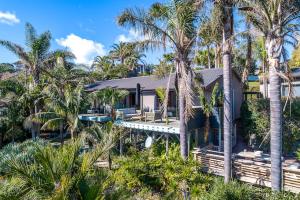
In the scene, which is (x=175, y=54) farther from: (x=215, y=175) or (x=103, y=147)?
(x=103, y=147)

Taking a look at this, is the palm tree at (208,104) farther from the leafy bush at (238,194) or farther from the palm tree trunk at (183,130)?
the leafy bush at (238,194)

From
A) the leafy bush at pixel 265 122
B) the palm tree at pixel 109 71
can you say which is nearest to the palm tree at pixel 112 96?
the leafy bush at pixel 265 122

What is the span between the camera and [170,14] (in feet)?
42.4

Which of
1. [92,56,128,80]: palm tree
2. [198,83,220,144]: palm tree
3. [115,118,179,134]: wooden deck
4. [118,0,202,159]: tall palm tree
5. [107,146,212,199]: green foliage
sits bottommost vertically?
[107,146,212,199]: green foliage

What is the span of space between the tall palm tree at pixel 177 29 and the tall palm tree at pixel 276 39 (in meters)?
3.26

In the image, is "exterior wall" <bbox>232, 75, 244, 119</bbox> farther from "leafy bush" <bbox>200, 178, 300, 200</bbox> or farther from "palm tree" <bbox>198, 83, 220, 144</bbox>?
"leafy bush" <bbox>200, 178, 300, 200</bbox>

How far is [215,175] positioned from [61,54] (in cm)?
2574

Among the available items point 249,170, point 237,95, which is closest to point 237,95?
point 237,95

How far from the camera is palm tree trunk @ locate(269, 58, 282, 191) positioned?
32.4 feet

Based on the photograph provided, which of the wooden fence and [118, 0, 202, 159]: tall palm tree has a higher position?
[118, 0, 202, 159]: tall palm tree

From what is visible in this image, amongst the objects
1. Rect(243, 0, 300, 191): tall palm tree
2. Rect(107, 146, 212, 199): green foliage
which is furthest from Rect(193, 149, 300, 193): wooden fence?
Rect(243, 0, 300, 191): tall palm tree

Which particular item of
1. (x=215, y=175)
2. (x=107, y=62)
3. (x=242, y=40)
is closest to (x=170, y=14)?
(x=242, y=40)

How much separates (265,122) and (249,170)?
5796mm

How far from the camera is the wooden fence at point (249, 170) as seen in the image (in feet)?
36.6
